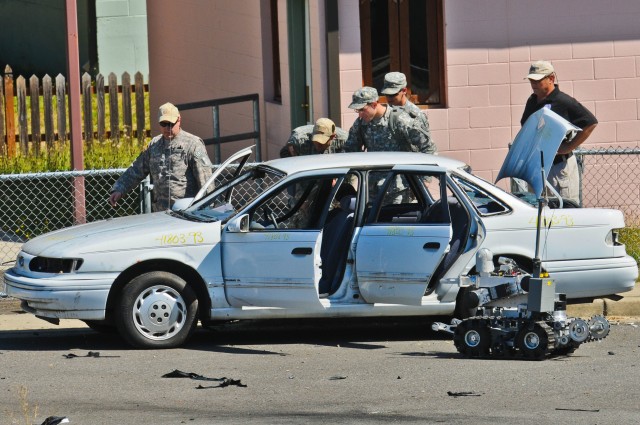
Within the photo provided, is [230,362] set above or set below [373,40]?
below

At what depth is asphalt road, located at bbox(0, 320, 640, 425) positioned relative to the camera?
316 inches

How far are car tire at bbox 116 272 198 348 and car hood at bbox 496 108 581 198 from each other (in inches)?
97.6

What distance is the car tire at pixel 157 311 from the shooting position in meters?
10.1

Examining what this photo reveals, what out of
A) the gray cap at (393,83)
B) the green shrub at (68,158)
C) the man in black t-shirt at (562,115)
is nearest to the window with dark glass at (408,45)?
the man in black t-shirt at (562,115)

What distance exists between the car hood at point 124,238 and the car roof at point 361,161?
766 millimetres

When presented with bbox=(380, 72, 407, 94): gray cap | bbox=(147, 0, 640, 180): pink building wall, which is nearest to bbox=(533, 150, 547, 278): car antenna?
bbox=(380, 72, 407, 94): gray cap

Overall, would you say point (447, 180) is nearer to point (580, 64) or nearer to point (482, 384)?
point (482, 384)

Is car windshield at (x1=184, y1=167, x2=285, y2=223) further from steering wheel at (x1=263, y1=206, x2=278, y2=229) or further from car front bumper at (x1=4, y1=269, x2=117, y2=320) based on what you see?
car front bumper at (x1=4, y1=269, x2=117, y2=320)

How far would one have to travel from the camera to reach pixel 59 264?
398 inches

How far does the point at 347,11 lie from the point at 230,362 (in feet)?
18.9

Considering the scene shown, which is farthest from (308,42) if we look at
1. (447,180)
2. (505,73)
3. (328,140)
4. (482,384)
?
(482,384)

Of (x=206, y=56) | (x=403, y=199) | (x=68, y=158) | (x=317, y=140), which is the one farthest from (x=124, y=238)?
(x=206, y=56)

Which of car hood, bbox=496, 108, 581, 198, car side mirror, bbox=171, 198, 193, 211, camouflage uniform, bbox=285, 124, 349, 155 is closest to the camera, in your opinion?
car hood, bbox=496, 108, 581, 198

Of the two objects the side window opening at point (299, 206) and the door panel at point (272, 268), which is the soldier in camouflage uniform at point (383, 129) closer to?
the side window opening at point (299, 206)
